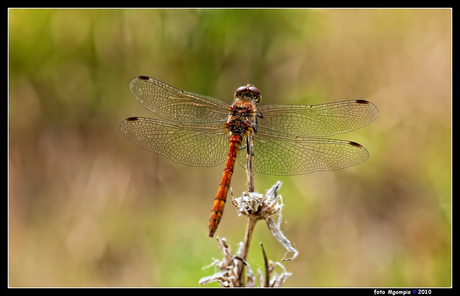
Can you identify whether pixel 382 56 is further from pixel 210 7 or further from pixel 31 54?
pixel 31 54

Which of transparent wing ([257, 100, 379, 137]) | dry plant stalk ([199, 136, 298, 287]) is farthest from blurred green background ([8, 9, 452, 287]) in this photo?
dry plant stalk ([199, 136, 298, 287])

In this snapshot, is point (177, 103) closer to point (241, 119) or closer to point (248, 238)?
point (241, 119)

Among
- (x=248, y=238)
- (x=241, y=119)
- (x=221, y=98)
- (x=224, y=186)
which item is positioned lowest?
(x=248, y=238)

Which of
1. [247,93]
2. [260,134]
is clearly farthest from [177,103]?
[260,134]

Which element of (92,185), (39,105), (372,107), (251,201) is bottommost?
(251,201)

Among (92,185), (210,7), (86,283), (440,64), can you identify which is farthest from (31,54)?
(440,64)

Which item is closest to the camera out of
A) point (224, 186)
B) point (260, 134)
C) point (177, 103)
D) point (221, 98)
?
point (224, 186)

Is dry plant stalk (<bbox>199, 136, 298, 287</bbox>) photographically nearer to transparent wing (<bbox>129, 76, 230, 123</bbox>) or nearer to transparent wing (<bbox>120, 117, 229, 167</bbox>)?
transparent wing (<bbox>120, 117, 229, 167</bbox>)
